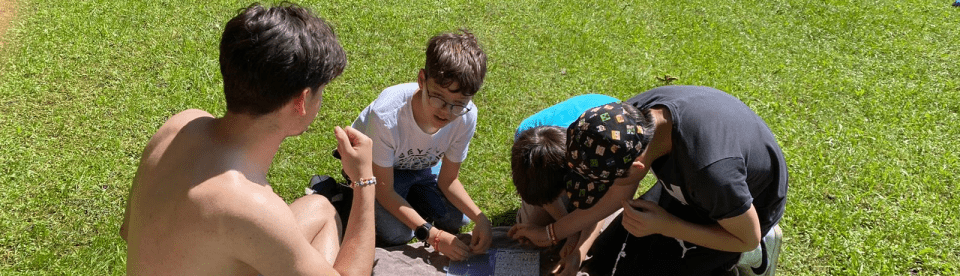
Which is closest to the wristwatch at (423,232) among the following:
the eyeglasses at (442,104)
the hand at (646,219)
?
the eyeglasses at (442,104)

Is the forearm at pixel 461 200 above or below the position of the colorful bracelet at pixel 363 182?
below

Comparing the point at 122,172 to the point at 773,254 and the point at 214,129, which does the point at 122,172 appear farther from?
the point at 773,254

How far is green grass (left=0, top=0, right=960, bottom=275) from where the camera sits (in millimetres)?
4000

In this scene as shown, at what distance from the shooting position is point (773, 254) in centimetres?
352

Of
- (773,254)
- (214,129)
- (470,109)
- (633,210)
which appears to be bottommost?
(773,254)

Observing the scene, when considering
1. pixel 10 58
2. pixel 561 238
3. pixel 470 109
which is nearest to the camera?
pixel 470 109

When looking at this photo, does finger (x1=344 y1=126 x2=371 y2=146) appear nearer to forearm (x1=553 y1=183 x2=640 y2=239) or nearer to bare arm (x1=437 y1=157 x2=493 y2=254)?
bare arm (x1=437 y1=157 x2=493 y2=254)

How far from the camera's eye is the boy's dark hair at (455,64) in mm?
3154

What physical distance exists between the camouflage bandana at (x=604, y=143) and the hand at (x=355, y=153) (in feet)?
2.71

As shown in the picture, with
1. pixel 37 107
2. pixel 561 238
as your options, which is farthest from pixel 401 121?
pixel 37 107

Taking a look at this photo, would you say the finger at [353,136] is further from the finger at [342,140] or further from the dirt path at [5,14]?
the dirt path at [5,14]

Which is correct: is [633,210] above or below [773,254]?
above

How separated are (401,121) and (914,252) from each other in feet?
10.1

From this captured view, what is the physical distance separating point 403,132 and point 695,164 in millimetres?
1534
